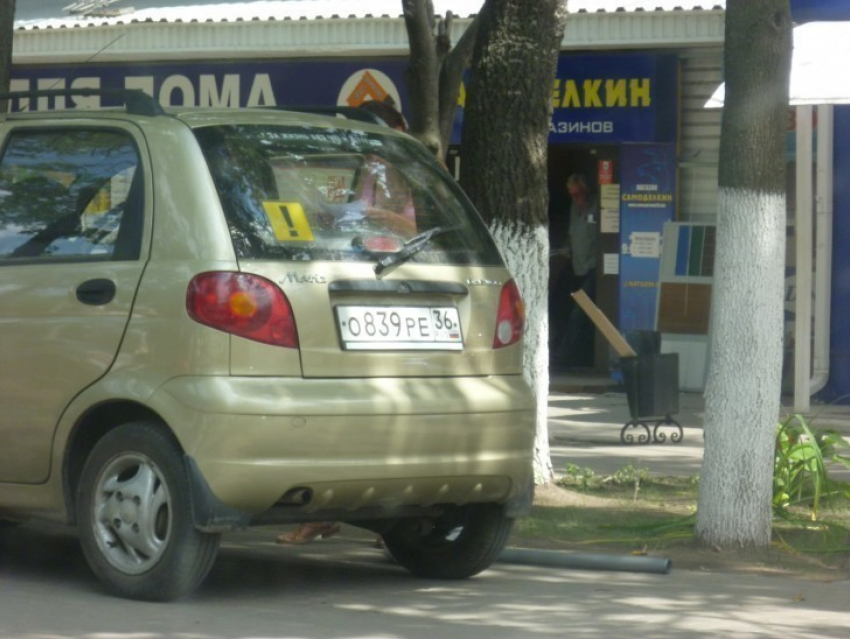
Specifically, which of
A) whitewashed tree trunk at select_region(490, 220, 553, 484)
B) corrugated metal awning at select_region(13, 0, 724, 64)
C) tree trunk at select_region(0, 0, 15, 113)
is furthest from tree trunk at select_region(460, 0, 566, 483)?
corrugated metal awning at select_region(13, 0, 724, 64)

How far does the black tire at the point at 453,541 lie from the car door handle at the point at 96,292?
5.18ft

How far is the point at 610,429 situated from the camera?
40.6ft

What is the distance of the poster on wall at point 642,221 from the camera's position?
1535 cm

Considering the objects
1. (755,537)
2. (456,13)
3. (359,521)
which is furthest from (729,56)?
(456,13)

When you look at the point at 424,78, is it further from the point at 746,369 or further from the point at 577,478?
the point at 746,369

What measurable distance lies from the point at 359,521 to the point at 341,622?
632 mm

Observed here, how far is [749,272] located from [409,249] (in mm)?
1797

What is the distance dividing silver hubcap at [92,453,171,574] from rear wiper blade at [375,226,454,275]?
3.61 feet

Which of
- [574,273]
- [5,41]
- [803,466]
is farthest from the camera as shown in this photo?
[574,273]

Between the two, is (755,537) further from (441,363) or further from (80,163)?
(80,163)

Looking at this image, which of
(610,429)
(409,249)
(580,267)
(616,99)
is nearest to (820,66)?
(610,429)

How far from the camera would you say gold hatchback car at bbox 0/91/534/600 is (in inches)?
228

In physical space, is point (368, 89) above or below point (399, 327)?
above

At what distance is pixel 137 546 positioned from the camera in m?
6.07
